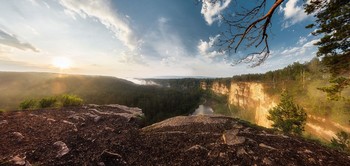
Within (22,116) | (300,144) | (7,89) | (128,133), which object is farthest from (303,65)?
(7,89)

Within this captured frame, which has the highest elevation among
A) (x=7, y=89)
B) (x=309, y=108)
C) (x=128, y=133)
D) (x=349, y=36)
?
(x=349, y=36)

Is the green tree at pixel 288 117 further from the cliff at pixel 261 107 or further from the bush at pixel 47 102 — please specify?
the bush at pixel 47 102

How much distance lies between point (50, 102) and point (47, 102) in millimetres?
274

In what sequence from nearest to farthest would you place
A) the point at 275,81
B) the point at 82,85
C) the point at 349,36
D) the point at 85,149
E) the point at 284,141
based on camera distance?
the point at 85,149 < the point at 284,141 < the point at 349,36 < the point at 275,81 < the point at 82,85

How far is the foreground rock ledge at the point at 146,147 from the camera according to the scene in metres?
5.72

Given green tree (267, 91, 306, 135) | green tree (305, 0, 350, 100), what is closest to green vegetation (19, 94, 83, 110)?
green tree (305, 0, 350, 100)

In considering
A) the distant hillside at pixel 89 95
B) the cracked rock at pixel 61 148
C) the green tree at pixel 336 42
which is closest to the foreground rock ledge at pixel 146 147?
the cracked rock at pixel 61 148

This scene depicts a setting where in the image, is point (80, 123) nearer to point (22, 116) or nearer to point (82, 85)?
point (22, 116)

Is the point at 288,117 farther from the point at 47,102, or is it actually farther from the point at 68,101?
the point at 47,102

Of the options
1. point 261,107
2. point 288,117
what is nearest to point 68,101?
point 288,117

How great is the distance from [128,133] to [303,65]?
8850 centimetres

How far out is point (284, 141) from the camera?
24.6 ft

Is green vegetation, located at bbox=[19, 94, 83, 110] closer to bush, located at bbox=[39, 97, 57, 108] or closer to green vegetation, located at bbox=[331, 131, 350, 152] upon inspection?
bush, located at bbox=[39, 97, 57, 108]

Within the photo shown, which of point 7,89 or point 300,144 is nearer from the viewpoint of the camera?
point 300,144
